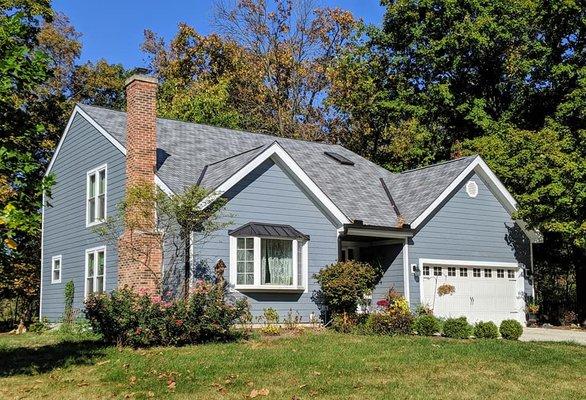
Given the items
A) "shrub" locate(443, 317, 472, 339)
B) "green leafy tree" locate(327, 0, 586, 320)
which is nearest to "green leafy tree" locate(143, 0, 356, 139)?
"green leafy tree" locate(327, 0, 586, 320)

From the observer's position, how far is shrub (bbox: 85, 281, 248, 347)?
13344 mm

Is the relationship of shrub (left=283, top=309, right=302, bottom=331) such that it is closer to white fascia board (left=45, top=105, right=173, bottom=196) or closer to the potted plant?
white fascia board (left=45, top=105, right=173, bottom=196)

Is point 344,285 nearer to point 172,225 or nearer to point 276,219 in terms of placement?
point 276,219

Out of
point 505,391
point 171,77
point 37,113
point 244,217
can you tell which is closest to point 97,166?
point 244,217

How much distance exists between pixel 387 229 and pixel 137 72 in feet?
28.3

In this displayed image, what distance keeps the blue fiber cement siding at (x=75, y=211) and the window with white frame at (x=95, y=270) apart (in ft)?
0.80

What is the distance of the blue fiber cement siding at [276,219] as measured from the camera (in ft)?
57.5

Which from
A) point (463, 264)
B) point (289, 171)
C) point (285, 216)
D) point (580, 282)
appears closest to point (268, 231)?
point (285, 216)

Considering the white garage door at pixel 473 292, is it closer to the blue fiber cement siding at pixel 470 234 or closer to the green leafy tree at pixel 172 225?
the blue fiber cement siding at pixel 470 234

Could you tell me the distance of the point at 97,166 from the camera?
20.6m

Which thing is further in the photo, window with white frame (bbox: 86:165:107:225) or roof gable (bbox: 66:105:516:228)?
window with white frame (bbox: 86:165:107:225)

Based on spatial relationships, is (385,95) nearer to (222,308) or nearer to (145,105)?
(145,105)

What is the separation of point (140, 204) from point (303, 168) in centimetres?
690

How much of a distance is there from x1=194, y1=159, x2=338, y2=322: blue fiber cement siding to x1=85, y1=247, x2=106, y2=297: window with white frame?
4041 millimetres
